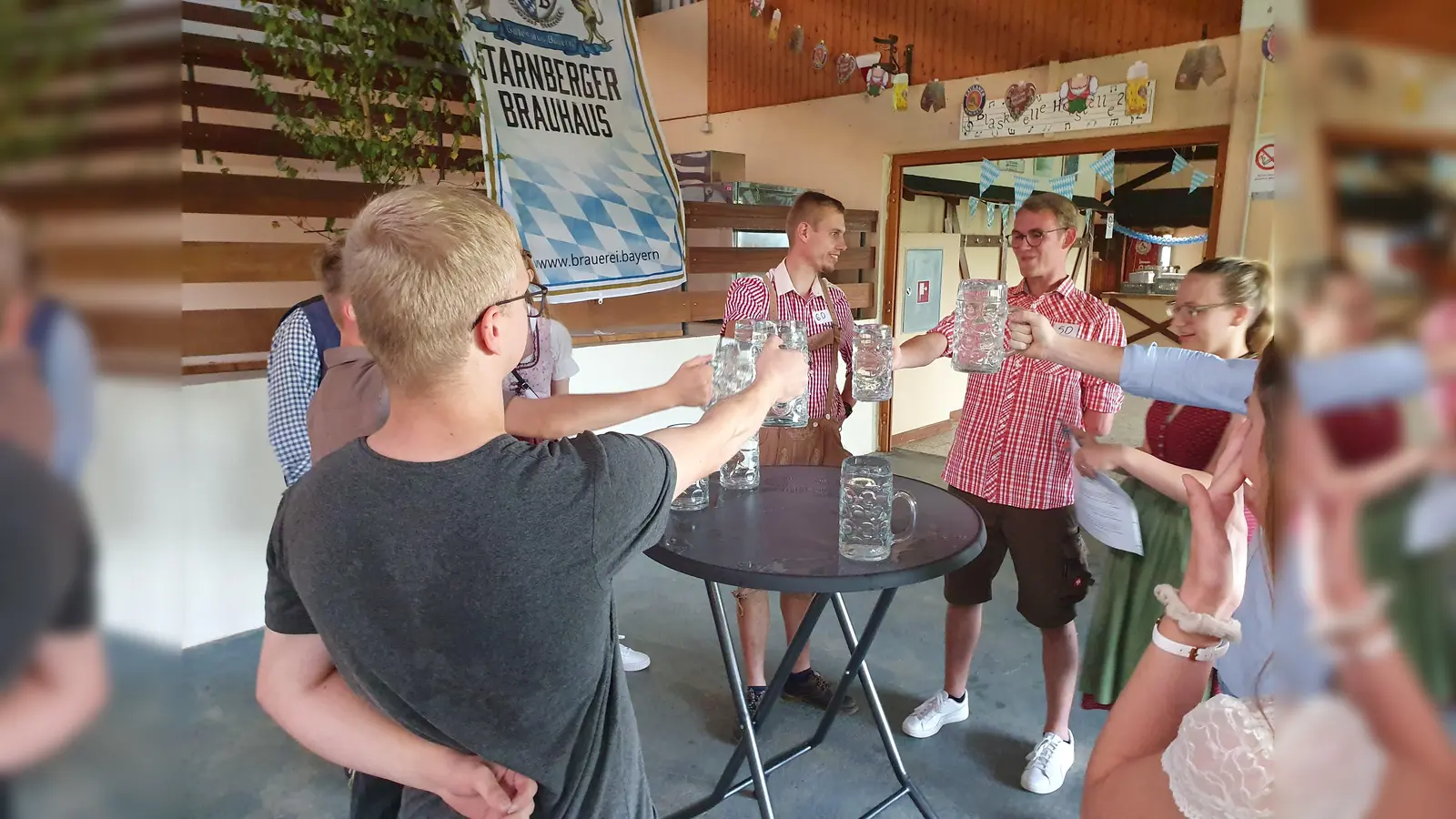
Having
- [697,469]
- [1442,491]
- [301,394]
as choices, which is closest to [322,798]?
[301,394]

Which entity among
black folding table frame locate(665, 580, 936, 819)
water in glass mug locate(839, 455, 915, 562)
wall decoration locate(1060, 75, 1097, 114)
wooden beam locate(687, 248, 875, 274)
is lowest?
black folding table frame locate(665, 580, 936, 819)

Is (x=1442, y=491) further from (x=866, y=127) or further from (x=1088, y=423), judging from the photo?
(x=866, y=127)

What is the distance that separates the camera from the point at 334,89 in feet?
9.85

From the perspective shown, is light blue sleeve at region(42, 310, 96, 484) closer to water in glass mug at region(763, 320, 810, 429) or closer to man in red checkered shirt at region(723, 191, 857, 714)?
water in glass mug at region(763, 320, 810, 429)

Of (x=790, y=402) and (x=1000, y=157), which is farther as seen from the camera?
(x=1000, y=157)

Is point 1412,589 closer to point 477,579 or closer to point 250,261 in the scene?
point 477,579

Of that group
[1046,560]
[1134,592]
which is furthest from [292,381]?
[1134,592]

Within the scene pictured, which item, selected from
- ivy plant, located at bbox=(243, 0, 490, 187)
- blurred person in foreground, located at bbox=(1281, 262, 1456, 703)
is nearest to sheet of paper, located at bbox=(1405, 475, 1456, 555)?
blurred person in foreground, located at bbox=(1281, 262, 1456, 703)

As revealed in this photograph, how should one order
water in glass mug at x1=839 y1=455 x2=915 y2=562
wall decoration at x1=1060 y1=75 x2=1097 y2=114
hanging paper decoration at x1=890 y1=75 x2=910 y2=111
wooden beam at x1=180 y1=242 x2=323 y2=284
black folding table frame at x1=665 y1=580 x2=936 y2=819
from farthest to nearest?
hanging paper decoration at x1=890 y1=75 x2=910 y2=111 → wall decoration at x1=1060 y1=75 x2=1097 y2=114 → wooden beam at x1=180 y1=242 x2=323 y2=284 → black folding table frame at x1=665 y1=580 x2=936 y2=819 → water in glass mug at x1=839 y1=455 x2=915 y2=562

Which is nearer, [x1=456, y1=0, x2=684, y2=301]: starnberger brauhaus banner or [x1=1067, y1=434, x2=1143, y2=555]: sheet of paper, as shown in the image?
[x1=1067, y1=434, x2=1143, y2=555]: sheet of paper

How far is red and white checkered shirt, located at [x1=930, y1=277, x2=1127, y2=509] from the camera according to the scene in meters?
2.34

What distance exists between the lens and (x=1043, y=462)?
235cm

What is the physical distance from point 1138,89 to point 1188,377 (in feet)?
10.2

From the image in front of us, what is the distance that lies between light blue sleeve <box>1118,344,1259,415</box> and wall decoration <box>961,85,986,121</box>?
11.3ft
